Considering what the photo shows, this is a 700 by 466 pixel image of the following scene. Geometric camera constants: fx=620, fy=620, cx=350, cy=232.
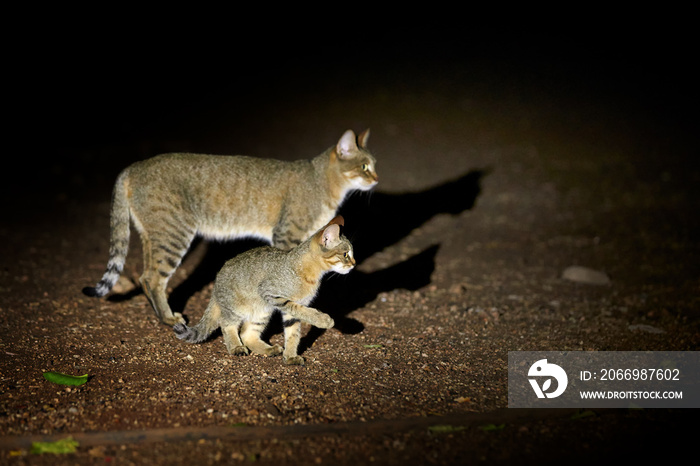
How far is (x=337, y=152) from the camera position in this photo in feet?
25.2

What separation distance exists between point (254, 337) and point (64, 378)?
175cm

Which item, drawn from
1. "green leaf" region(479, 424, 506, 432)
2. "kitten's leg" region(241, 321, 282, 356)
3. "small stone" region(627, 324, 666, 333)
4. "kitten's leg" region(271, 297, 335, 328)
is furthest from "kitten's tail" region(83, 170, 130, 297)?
"small stone" region(627, 324, 666, 333)

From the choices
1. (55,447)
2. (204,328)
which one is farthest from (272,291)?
(55,447)

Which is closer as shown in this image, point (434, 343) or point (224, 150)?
point (434, 343)

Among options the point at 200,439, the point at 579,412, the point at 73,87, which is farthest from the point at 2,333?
the point at 73,87

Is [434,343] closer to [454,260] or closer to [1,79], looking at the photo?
[454,260]

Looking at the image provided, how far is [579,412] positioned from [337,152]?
4.12 m

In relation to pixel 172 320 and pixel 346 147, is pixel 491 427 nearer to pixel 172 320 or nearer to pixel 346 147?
pixel 172 320

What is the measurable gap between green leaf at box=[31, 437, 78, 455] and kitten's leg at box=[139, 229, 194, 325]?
2472mm

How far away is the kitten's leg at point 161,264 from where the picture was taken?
690 cm

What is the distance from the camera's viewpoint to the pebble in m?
8.77

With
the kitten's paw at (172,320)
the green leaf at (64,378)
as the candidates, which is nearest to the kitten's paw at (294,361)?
the kitten's paw at (172,320)

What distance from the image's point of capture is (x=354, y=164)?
765 cm

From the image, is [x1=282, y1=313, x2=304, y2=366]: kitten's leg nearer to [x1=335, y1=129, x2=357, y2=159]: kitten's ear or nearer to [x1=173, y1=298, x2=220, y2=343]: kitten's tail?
[x1=173, y1=298, x2=220, y2=343]: kitten's tail
